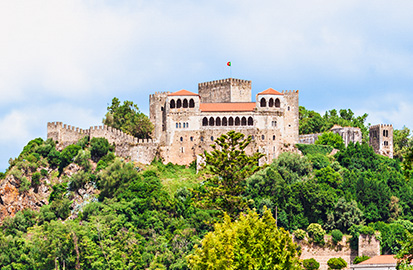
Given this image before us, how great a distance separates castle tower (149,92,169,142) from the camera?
88.2m

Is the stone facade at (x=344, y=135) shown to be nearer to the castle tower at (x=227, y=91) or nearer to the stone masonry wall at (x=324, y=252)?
the castle tower at (x=227, y=91)

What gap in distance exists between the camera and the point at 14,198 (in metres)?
84.4

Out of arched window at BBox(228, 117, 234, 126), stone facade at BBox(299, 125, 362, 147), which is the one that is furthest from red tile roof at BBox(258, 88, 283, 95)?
stone facade at BBox(299, 125, 362, 147)

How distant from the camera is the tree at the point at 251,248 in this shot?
40.1 m

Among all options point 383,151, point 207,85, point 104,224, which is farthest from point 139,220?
point 383,151

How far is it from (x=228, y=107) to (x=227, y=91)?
18.3 ft

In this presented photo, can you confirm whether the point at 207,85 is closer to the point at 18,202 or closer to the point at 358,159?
the point at 358,159

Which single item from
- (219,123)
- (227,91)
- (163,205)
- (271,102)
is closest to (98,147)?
(163,205)

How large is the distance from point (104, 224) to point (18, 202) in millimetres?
13616

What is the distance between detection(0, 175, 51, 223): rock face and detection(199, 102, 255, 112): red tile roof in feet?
66.3

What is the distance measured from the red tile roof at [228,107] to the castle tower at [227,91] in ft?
12.2

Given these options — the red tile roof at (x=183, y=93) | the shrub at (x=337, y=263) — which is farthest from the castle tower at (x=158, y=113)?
the shrub at (x=337, y=263)

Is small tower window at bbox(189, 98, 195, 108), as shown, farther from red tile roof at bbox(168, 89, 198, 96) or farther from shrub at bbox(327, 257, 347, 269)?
shrub at bbox(327, 257, 347, 269)

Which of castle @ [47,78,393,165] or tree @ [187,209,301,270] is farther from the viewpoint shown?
castle @ [47,78,393,165]
